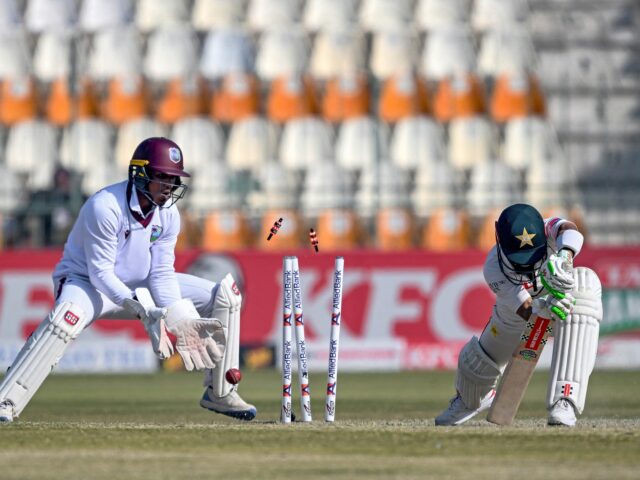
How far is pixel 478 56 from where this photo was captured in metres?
20.0

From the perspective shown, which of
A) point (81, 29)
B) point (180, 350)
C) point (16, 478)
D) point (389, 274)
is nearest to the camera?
point (16, 478)

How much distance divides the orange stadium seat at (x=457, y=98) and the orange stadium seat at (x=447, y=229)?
7.23 ft

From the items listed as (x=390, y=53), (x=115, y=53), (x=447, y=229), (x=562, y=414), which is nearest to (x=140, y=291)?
(x=562, y=414)

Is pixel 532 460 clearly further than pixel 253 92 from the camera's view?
No

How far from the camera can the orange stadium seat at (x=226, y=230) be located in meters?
17.6

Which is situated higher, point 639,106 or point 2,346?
point 639,106

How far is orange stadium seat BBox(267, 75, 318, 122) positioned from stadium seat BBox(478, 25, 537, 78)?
100 inches

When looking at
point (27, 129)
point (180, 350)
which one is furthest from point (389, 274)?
point (180, 350)

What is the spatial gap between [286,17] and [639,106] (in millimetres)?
5346

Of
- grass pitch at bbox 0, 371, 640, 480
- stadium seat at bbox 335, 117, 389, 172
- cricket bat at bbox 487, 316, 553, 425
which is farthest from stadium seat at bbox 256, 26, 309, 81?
cricket bat at bbox 487, 316, 553, 425

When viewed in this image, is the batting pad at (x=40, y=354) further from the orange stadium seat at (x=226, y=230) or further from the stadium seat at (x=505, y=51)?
the stadium seat at (x=505, y=51)

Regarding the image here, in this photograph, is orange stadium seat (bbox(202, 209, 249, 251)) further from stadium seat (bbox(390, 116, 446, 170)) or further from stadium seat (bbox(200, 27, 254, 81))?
stadium seat (bbox(200, 27, 254, 81))

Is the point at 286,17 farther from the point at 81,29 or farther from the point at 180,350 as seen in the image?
the point at 180,350

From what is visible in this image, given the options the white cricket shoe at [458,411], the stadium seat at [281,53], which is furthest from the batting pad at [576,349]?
the stadium seat at [281,53]
